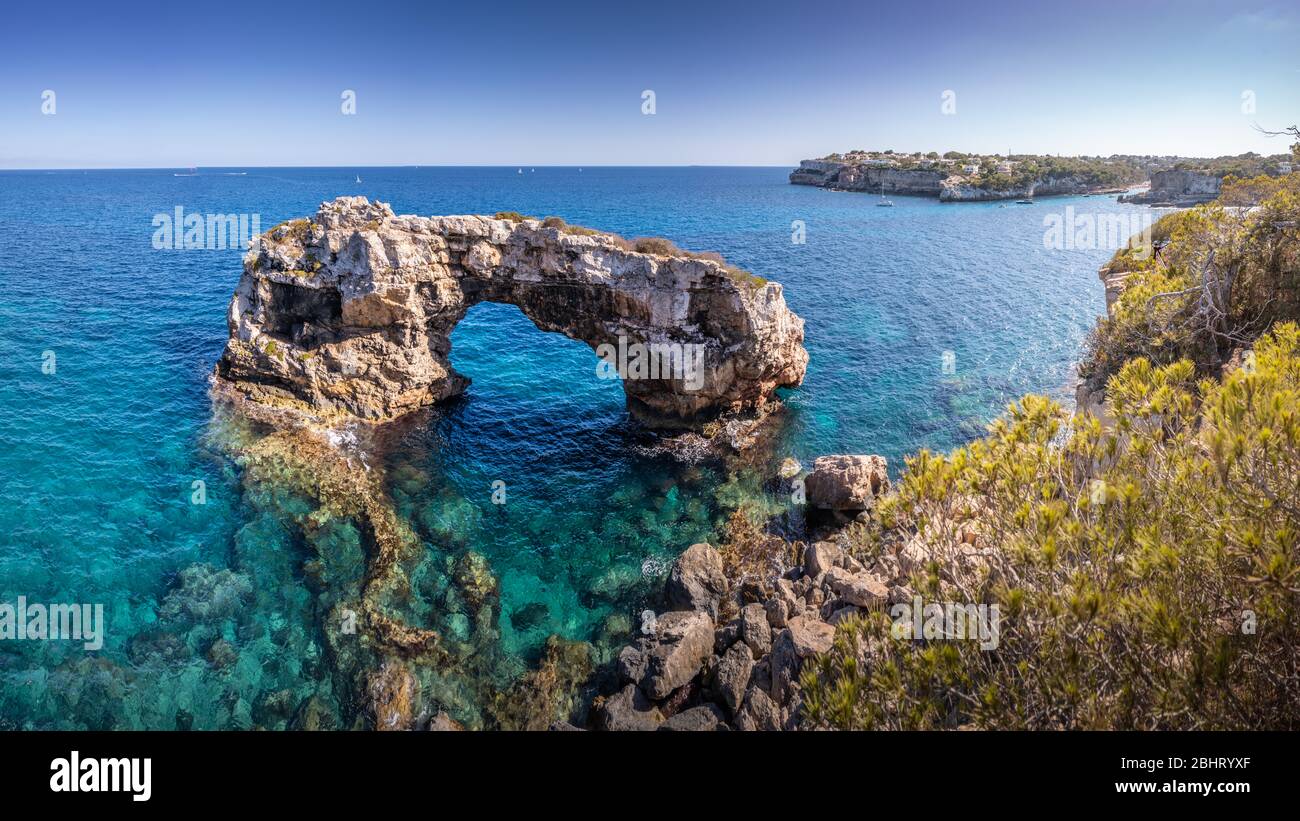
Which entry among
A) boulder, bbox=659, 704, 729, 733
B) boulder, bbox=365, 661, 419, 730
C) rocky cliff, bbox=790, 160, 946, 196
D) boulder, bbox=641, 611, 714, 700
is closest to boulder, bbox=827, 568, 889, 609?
boulder, bbox=641, 611, 714, 700

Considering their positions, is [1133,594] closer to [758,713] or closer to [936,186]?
[758,713]

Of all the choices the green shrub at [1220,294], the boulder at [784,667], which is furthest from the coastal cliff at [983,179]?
the boulder at [784,667]

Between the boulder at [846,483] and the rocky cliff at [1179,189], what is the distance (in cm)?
10743

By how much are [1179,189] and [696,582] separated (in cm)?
13041

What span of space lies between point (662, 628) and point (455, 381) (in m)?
22.0

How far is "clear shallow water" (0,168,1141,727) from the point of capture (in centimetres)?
1725

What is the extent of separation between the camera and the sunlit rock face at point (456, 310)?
28609mm

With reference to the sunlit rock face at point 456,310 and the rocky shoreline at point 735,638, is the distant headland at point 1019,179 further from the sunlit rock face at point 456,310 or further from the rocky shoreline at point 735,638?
the rocky shoreline at point 735,638

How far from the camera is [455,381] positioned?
34.1 metres

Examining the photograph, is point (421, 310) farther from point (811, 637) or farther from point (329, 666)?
point (811, 637)

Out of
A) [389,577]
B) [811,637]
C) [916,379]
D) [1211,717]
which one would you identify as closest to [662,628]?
[811,637]

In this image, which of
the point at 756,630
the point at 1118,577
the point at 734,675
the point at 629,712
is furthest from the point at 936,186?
the point at 1118,577

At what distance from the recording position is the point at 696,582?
1972cm

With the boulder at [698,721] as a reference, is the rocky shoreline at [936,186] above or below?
above
